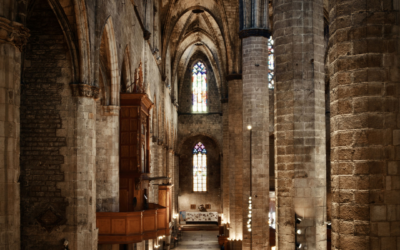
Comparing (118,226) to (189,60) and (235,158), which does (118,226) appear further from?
(189,60)

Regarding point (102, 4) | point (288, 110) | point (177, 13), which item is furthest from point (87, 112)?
point (177, 13)

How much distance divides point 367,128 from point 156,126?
20102mm

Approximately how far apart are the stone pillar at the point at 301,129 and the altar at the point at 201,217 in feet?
98.1

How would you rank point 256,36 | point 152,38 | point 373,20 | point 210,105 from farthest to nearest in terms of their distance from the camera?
point 210,105 → point 152,38 → point 256,36 → point 373,20

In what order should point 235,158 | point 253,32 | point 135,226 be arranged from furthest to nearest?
point 235,158
point 253,32
point 135,226

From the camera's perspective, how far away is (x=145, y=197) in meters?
17.6

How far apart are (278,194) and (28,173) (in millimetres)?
5902

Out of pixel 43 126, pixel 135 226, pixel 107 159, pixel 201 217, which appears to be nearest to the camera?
pixel 43 126

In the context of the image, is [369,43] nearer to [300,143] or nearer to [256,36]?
[300,143]

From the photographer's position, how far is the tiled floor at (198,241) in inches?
1217

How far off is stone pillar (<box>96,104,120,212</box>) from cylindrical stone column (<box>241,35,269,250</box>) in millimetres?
5330

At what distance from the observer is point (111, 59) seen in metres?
14.5

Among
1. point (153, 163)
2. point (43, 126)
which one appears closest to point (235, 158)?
point (153, 163)

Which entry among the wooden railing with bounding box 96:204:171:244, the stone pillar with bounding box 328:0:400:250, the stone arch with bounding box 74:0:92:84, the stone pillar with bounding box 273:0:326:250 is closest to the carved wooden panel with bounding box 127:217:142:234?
the wooden railing with bounding box 96:204:171:244
